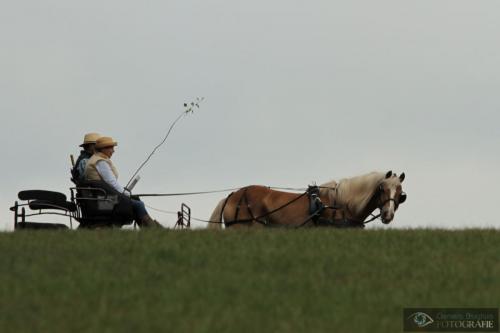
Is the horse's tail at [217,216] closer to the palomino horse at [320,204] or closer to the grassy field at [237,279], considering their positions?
the palomino horse at [320,204]

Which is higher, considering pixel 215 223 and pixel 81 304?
pixel 215 223

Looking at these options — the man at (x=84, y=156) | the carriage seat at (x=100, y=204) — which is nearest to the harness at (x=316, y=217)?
the carriage seat at (x=100, y=204)

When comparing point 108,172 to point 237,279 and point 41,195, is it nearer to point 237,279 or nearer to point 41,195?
point 41,195

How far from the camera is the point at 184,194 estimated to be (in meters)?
19.7

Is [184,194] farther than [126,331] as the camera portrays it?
Yes

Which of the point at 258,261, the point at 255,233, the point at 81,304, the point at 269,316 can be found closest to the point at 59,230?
the point at 255,233

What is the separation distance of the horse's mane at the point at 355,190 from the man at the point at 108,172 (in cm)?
335

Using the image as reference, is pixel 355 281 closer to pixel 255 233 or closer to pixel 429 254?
pixel 429 254

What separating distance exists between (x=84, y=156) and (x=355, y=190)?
4651 mm

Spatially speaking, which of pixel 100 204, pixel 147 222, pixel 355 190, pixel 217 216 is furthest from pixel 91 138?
pixel 355 190

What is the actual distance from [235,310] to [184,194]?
9080 millimetres

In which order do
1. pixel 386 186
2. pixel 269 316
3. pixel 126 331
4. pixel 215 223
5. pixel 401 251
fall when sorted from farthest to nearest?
pixel 215 223 → pixel 386 186 → pixel 401 251 → pixel 269 316 → pixel 126 331

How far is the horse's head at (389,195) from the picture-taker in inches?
747

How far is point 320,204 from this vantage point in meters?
19.5
